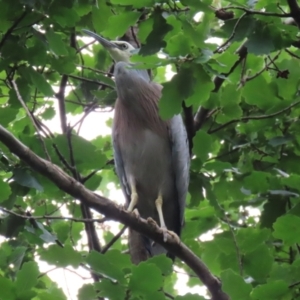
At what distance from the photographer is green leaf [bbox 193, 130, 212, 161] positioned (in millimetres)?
3383

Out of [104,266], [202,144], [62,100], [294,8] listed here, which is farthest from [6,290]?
[62,100]

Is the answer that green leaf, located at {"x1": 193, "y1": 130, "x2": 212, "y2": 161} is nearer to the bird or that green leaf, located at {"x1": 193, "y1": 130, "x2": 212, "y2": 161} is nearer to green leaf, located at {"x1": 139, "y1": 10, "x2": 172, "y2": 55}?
green leaf, located at {"x1": 139, "y1": 10, "x2": 172, "y2": 55}

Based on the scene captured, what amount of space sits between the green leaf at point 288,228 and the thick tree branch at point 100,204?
57 centimetres

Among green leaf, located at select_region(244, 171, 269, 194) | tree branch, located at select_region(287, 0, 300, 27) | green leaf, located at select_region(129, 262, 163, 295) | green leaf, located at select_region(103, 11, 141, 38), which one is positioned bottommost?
green leaf, located at select_region(129, 262, 163, 295)

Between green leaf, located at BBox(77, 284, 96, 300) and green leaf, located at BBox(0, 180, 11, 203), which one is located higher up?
green leaf, located at BBox(0, 180, 11, 203)

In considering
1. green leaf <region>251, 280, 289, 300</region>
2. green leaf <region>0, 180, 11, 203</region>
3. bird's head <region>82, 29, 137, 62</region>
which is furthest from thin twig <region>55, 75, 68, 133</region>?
green leaf <region>251, 280, 289, 300</region>

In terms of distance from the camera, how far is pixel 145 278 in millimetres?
2529

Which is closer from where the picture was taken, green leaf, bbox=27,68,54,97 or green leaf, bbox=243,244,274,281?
green leaf, bbox=243,244,274,281

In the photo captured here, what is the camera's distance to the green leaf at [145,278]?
252cm

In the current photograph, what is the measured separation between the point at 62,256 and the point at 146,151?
6.45 ft

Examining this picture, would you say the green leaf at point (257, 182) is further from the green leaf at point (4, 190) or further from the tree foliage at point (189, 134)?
the green leaf at point (4, 190)

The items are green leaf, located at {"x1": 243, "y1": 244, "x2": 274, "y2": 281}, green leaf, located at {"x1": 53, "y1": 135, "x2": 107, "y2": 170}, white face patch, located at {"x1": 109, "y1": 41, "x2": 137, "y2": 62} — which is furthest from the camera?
white face patch, located at {"x1": 109, "y1": 41, "x2": 137, "y2": 62}

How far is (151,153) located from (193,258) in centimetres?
155

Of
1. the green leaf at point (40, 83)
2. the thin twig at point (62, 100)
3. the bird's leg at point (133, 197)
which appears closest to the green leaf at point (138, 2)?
the green leaf at point (40, 83)
